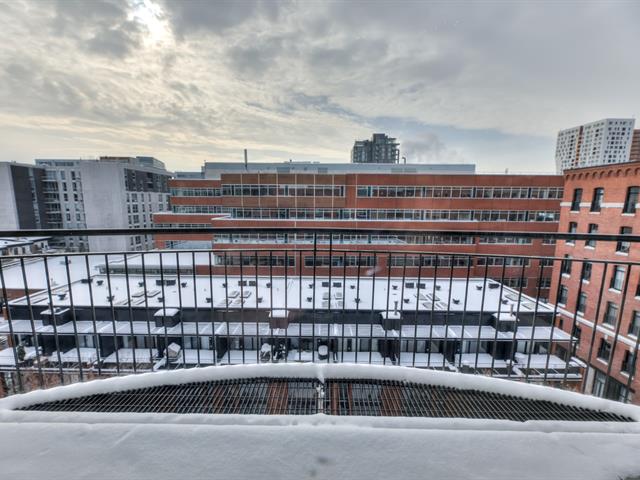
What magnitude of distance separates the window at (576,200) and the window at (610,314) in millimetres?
5411

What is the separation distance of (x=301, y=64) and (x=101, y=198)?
96.4 feet

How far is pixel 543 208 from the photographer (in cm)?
1995

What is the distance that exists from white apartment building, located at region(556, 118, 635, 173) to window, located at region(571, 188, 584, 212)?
5472cm

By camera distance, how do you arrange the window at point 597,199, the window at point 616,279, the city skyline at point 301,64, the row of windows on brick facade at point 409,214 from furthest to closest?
the row of windows on brick facade at point 409,214
the window at point 597,199
the window at point 616,279
the city skyline at point 301,64

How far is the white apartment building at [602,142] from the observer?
186 feet

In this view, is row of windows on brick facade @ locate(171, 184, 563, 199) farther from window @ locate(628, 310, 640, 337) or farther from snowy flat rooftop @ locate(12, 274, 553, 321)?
window @ locate(628, 310, 640, 337)

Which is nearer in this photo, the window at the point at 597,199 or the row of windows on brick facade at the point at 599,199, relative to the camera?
the row of windows on brick facade at the point at 599,199

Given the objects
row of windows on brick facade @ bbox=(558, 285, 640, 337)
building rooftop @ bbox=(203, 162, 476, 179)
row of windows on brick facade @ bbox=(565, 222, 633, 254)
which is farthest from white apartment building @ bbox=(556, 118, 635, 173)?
row of windows on brick facade @ bbox=(558, 285, 640, 337)

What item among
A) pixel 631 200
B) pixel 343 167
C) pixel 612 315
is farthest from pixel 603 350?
pixel 343 167

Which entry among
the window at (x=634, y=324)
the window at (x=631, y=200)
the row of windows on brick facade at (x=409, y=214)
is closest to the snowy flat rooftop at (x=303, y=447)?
the window at (x=634, y=324)

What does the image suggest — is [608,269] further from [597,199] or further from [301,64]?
[301,64]

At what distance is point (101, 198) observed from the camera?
2769 cm

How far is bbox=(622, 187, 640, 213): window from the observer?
11367 millimetres

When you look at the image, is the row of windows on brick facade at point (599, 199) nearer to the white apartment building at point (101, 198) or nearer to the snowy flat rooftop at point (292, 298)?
the snowy flat rooftop at point (292, 298)
